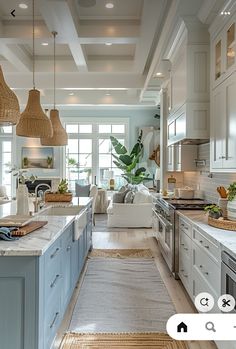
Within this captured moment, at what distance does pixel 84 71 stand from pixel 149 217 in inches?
140

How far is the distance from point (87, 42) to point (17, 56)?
1.63 meters

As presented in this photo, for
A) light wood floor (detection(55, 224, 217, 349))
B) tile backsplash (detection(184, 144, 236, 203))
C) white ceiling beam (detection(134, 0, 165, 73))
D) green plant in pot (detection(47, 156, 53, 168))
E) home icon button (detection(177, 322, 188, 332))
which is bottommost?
light wood floor (detection(55, 224, 217, 349))

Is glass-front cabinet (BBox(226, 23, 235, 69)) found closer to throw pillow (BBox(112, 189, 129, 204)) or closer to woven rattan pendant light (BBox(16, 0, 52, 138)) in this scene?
woven rattan pendant light (BBox(16, 0, 52, 138))

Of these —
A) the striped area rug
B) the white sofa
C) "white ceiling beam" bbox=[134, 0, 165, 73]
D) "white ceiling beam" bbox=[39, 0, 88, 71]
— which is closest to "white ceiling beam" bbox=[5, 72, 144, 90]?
"white ceiling beam" bbox=[134, 0, 165, 73]

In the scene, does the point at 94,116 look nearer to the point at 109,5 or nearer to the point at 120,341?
the point at 109,5

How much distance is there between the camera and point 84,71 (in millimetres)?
6727

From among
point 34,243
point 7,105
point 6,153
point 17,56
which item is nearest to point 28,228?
point 34,243

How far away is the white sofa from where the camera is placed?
285 inches

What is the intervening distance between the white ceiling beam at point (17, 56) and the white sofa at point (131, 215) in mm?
3535

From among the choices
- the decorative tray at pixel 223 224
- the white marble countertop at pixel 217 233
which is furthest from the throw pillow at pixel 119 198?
the decorative tray at pixel 223 224

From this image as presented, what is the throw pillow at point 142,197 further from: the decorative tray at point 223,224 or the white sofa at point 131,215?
the decorative tray at point 223,224

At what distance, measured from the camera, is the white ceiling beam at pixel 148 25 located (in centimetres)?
391

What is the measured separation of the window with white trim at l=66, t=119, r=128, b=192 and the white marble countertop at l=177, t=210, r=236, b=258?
7331 millimetres

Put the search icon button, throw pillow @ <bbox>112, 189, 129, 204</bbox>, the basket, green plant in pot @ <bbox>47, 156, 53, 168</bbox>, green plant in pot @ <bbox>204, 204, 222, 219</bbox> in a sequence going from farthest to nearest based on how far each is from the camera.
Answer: green plant in pot @ <bbox>47, 156, 53, 168</bbox>
throw pillow @ <bbox>112, 189, 129, 204</bbox>
the basket
green plant in pot @ <bbox>204, 204, 222, 219</bbox>
the search icon button
